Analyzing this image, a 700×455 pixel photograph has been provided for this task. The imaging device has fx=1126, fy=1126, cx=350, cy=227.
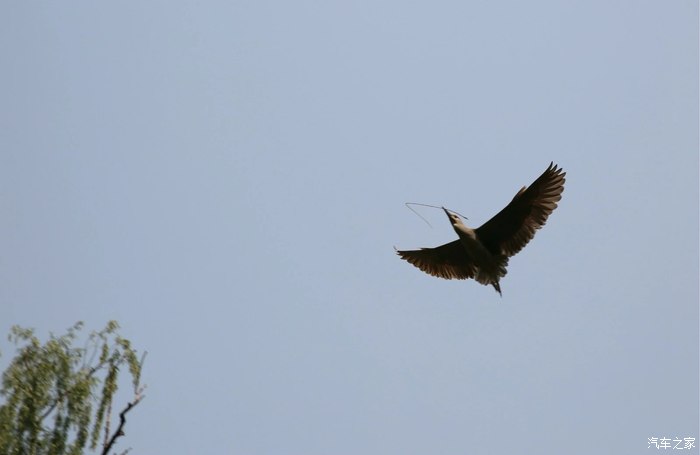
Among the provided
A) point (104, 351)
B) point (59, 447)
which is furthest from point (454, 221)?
point (59, 447)

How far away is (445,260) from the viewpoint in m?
17.7

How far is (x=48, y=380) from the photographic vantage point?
14.6 metres

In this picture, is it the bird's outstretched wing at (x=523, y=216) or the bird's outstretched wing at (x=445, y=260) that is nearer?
the bird's outstretched wing at (x=523, y=216)

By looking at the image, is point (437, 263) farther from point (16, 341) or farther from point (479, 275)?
point (16, 341)

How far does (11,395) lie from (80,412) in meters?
0.90

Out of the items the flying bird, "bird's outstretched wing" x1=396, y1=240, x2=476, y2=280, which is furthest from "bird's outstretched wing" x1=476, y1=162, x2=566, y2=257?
"bird's outstretched wing" x1=396, y1=240, x2=476, y2=280

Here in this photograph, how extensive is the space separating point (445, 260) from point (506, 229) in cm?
142

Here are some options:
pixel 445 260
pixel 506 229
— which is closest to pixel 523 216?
pixel 506 229

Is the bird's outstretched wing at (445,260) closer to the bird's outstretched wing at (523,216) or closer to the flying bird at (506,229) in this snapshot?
the flying bird at (506,229)

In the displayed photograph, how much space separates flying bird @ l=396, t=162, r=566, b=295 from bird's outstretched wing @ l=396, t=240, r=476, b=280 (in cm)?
A: 4

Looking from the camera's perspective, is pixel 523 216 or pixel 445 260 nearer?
pixel 523 216

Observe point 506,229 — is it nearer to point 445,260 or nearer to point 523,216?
point 523,216

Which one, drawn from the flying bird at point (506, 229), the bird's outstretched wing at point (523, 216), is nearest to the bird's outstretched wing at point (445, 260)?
the flying bird at point (506, 229)

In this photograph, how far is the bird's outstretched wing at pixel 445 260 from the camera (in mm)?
17422
